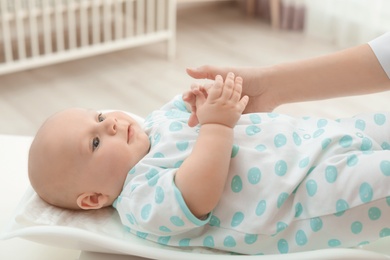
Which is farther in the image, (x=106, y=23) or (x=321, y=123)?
(x=106, y=23)

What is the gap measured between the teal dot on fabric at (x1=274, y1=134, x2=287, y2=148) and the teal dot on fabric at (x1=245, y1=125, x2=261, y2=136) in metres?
0.04

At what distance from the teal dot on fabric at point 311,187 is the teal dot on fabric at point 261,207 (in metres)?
0.08

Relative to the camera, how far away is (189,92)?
3.71 ft

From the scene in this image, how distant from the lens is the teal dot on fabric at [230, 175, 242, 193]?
1.08 metres

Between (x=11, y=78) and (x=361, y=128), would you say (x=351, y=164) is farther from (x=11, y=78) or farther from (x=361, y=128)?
(x=11, y=78)

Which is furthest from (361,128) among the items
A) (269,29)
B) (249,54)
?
(269,29)

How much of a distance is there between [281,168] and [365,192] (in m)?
0.14

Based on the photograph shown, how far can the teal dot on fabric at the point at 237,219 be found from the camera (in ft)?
3.48

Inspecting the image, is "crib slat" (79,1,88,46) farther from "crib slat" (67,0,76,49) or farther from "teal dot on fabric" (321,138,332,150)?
"teal dot on fabric" (321,138,332,150)

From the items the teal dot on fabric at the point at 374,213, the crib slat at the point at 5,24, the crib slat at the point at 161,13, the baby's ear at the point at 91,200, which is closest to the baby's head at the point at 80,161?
the baby's ear at the point at 91,200

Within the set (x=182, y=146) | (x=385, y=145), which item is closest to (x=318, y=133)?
(x=385, y=145)

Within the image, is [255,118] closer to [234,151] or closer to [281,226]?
[234,151]

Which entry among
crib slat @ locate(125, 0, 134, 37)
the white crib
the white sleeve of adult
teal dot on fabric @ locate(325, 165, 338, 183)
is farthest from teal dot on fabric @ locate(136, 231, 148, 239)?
crib slat @ locate(125, 0, 134, 37)

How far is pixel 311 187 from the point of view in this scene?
41.6 inches
